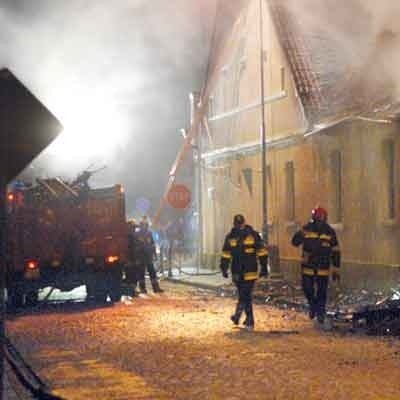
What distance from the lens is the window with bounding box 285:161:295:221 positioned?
77.4 ft

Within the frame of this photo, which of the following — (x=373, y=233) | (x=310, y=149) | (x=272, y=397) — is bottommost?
(x=272, y=397)

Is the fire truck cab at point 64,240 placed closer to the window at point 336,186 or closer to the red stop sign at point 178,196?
the window at point 336,186

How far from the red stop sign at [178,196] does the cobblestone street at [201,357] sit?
8518 mm

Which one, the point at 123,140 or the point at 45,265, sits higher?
the point at 123,140

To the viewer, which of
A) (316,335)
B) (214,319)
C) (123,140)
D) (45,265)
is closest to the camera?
(316,335)

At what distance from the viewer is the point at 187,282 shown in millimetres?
24547

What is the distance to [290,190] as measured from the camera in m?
23.8

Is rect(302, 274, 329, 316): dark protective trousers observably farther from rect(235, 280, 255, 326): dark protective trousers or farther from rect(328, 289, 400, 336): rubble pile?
rect(235, 280, 255, 326): dark protective trousers

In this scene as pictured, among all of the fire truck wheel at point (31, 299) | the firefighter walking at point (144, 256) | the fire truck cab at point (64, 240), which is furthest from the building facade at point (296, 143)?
the fire truck wheel at point (31, 299)

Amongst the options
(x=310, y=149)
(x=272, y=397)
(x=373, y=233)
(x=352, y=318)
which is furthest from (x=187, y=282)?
(x=272, y=397)

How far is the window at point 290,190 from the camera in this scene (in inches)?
929

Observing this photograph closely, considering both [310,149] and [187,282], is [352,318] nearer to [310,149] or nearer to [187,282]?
[310,149]

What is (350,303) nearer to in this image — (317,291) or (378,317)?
(317,291)

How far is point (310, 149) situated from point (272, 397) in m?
14.3
